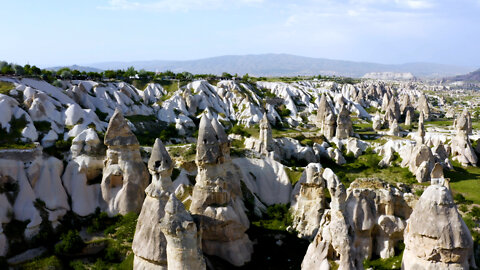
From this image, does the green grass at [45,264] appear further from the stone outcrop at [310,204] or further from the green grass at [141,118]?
the green grass at [141,118]

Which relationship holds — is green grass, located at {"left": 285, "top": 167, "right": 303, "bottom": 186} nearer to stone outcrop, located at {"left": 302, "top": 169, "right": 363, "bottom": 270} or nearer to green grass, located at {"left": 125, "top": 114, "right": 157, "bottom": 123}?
stone outcrop, located at {"left": 302, "top": 169, "right": 363, "bottom": 270}

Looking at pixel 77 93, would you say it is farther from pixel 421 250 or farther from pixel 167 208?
pixel 421 250

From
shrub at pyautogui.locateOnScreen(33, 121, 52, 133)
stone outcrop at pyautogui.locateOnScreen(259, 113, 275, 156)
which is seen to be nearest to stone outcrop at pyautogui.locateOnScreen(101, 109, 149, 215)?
shrub at pyautogui.locateOnScreen(33, 121, 52, 133)

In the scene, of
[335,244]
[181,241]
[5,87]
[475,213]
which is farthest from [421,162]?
[5,87]

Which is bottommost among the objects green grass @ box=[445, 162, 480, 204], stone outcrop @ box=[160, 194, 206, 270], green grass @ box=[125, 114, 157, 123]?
green grass @ box=[445, 162, 480, 204]

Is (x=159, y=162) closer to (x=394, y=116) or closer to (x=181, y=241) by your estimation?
(x=181, y=241)
